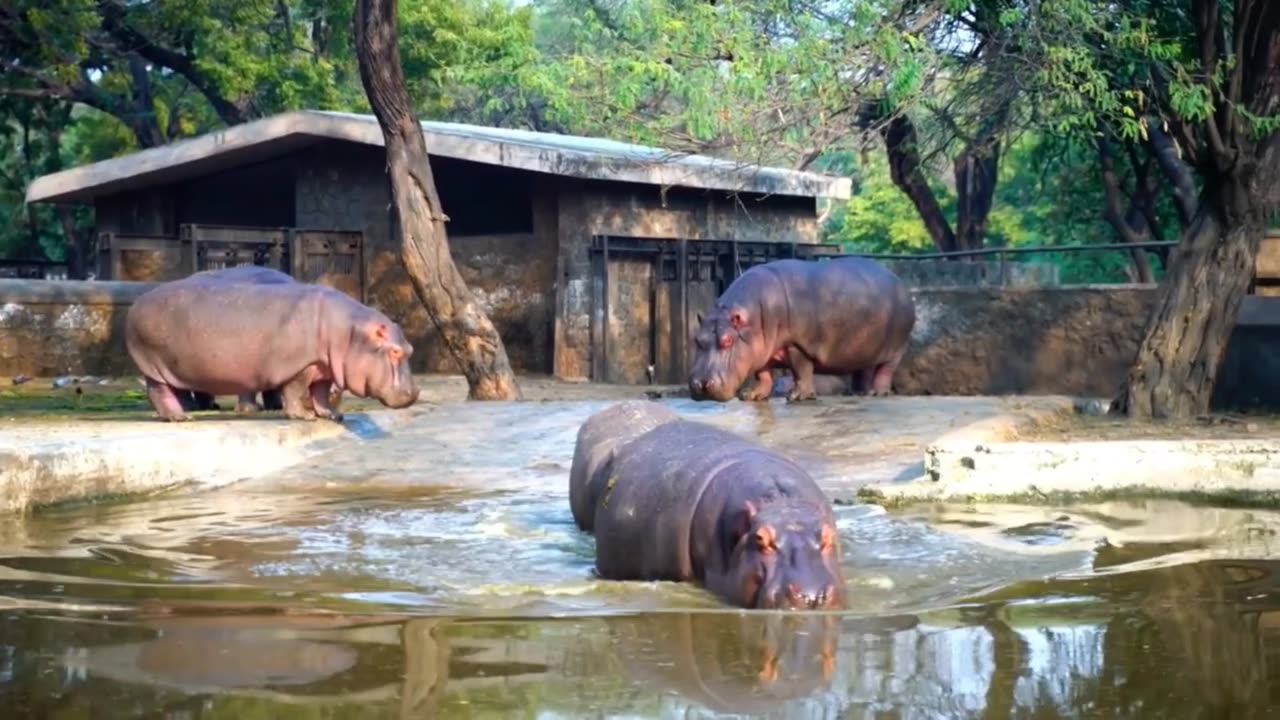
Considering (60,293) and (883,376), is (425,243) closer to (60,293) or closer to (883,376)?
(883,376)

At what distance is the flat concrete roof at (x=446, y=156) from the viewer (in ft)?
54.1

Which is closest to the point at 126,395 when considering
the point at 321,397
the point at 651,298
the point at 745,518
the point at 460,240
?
the point at 321,397

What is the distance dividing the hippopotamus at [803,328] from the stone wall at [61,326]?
21.6 feet

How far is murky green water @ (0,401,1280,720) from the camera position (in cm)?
406

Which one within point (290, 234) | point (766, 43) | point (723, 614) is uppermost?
point (766, 43)

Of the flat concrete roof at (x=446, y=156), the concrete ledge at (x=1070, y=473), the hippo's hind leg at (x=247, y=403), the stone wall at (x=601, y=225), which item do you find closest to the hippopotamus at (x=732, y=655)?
the concrete ledge at (x=1070, y=473)

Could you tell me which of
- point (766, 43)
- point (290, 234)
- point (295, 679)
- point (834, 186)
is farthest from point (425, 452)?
point (834, 186)

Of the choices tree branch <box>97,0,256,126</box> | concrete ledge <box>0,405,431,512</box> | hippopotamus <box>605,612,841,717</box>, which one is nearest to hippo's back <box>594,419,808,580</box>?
hippopotamus <box>605,612,841,717</box>

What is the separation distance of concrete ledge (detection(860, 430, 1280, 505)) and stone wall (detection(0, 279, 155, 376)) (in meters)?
10.3

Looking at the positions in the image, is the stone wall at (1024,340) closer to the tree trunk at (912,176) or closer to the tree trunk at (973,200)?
the tree trunk at (912,176)

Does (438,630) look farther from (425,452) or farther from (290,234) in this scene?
(290,234)

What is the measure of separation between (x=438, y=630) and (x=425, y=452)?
536cm

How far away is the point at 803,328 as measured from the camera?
1286 centimetres

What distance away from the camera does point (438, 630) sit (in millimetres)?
4945
